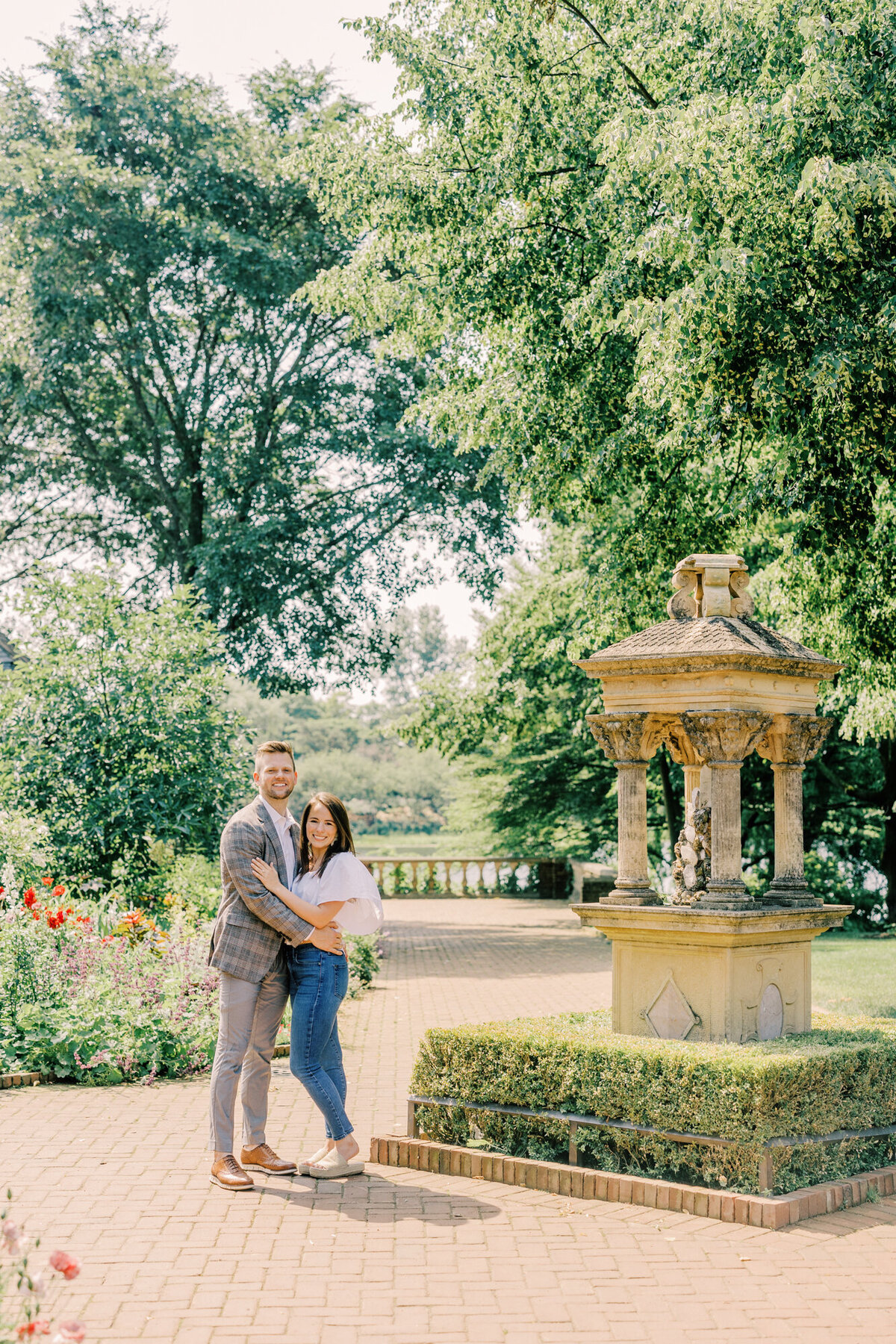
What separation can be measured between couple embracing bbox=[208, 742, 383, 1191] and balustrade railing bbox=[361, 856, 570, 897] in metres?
23.1

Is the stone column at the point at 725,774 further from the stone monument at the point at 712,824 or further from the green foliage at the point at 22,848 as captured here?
the green foliage at the point at 22,848

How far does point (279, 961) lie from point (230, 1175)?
1.04 metres

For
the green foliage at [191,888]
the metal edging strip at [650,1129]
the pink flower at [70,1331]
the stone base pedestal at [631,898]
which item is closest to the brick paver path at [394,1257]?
the metal edging strip at [650,1129]

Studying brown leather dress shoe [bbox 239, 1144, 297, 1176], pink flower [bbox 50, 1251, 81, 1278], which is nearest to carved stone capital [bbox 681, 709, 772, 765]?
brown leather dress shoe [bbox 239, 1144, 297, 1176]

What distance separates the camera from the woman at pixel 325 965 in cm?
632

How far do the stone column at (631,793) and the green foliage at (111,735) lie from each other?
7.67m

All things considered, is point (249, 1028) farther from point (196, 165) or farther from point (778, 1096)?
point (196, 165)

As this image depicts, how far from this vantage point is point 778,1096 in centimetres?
588

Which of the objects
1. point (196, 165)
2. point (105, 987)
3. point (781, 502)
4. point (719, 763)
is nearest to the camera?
point (719, 763)

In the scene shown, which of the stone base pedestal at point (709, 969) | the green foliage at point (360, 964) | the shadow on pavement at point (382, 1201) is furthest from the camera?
the green foliage at point (360, 964)

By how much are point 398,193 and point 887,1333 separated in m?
11.0

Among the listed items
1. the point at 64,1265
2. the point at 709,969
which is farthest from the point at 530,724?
the point at 64,1265

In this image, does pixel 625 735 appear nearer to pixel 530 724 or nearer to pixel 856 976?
pixel 856 976

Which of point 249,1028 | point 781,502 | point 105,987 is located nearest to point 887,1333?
point 249,1028
